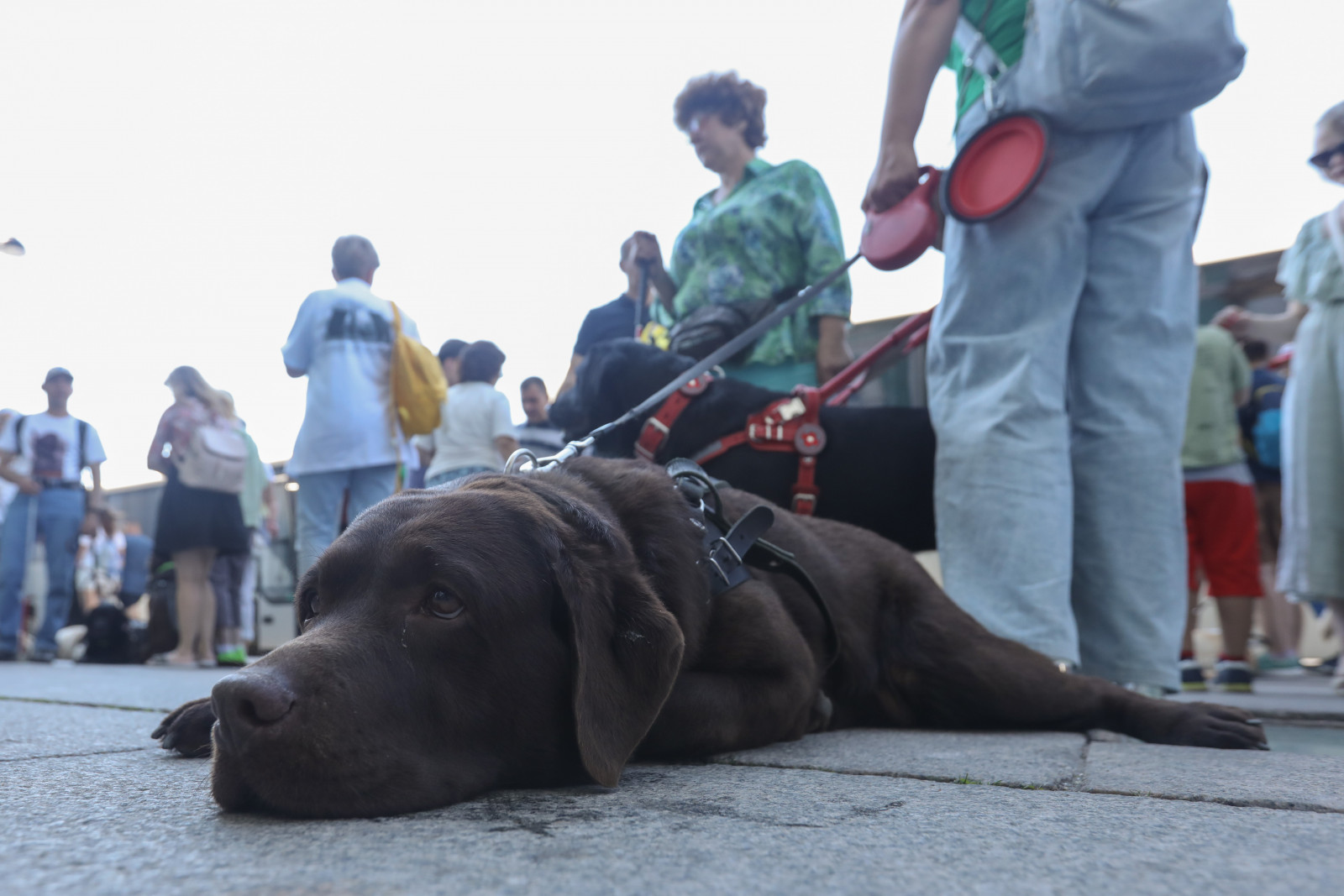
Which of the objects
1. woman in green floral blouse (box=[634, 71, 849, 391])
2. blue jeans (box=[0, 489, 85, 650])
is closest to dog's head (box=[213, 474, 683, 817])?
woman in green floral blouse (box=[634, 71, 849, 391])

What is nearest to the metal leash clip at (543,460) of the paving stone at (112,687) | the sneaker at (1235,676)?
the paving stone at (112,687)

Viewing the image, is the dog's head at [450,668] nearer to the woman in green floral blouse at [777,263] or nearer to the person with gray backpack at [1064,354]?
the person with gray backpack at [1064,354]

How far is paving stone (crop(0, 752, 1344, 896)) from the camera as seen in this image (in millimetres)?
916

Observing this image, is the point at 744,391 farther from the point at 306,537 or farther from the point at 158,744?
the point at 306,537

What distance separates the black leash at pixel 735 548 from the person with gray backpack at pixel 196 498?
543 centimetres

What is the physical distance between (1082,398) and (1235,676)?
2474 mm

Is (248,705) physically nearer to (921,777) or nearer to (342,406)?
(921,777)

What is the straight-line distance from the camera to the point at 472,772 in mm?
1451

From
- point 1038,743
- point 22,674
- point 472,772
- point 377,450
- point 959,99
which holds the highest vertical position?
point 959,99

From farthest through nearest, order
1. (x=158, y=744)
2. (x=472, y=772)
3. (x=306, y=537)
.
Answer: (x=306, y=537)
(x=158, y=744)
(x=472, y=772)

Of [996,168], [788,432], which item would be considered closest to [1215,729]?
[788,432]

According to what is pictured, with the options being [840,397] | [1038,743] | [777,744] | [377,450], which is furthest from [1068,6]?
[377,450]

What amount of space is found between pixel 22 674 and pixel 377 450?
245cm

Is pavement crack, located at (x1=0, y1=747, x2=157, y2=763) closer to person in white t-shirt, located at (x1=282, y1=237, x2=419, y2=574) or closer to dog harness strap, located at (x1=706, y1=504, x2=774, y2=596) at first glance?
dog harness strap, located at (x1=706, y1=504, x2=774, y2=596)
